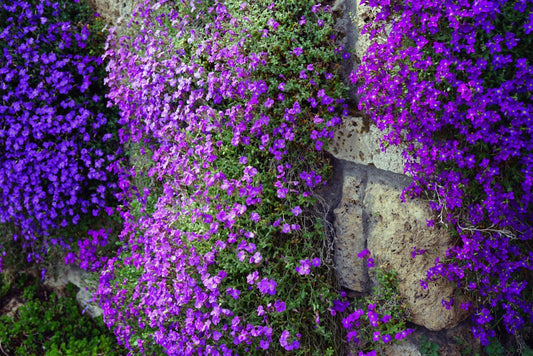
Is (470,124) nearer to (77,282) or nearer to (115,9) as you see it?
(115,9)

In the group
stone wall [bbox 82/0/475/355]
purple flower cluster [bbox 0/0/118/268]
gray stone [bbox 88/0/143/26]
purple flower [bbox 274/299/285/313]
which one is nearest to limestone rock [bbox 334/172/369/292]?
stone wall [bbox 82/0/475/355]

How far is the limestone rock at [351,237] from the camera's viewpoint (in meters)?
2.52

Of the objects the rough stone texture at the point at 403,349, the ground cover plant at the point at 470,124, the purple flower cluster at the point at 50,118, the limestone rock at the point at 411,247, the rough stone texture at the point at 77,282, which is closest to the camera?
the ground cover plant at the point at 470,124

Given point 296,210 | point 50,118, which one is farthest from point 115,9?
point 296,210

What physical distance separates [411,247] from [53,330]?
2981 mm

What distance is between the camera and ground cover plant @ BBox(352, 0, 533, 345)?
1.89 meters

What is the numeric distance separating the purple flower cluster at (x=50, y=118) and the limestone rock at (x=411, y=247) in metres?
2.06

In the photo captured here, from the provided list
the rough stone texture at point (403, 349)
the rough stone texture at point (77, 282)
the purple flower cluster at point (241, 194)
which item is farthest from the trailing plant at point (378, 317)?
the rough stone texture at point (77, 282)

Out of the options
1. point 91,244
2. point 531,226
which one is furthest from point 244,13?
point 91,244

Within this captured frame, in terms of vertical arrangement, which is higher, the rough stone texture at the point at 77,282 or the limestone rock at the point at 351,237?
the limestone rock at the point at 351,237

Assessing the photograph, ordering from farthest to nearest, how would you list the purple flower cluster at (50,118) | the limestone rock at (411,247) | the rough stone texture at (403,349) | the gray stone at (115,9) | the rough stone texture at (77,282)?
1. the rough stone texture at (77,282)
2. the gray stone at (115,9)
3. the purple flower cluster at (50,118)
4. the rough stone texture at (403,349)
5. the limestone rock at (411,247)

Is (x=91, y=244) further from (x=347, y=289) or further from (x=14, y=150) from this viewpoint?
(x=347, y=289)

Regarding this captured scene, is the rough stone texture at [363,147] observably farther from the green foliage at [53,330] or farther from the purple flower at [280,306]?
the green foliage at [53,330]

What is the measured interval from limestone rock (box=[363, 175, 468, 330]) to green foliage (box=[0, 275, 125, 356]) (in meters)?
2.14
